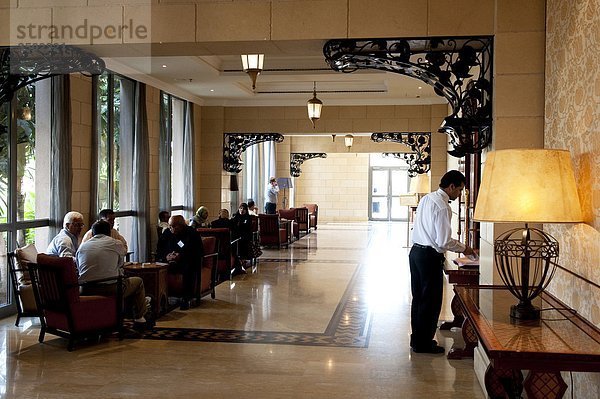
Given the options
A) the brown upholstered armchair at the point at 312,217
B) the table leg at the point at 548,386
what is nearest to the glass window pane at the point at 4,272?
the table leg at the point at 548,386

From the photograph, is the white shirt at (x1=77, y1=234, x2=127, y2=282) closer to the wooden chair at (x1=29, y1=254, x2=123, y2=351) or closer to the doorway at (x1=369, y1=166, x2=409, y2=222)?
the wooden chair at (x1=29, y1=254, x2=123, y2=351)

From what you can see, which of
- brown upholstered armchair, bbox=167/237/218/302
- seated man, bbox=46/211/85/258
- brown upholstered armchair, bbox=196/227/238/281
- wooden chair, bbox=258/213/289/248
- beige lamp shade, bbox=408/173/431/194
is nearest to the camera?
seated man, bbox=46/211/85/258

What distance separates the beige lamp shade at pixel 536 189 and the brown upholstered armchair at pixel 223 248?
6429mm

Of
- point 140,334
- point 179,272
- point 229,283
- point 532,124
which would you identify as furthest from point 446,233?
point 229,283

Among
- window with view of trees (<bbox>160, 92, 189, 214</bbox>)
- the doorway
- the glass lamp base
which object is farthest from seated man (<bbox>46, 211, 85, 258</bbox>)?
the doorway

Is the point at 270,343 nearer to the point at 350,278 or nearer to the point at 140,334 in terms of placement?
the point at 140,334

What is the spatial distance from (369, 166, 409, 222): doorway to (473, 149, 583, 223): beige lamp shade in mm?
24209

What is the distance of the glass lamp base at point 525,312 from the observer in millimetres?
3108

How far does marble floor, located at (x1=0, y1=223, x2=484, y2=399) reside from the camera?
458 centimetres

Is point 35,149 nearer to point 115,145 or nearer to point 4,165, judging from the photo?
point 4,165

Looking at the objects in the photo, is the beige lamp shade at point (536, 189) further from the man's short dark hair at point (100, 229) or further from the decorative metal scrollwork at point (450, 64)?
the man's short dark hair at point (100, 229)

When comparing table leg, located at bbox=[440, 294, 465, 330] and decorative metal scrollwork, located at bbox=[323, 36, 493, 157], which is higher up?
decorative metal scrollwork, located at bbox=[323, 36, 493, 157]

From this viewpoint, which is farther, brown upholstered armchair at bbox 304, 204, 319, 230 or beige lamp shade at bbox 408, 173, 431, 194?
Result: brown upholstered armchair at bbox 304, 204, 319, 230

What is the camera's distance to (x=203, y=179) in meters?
13.2
